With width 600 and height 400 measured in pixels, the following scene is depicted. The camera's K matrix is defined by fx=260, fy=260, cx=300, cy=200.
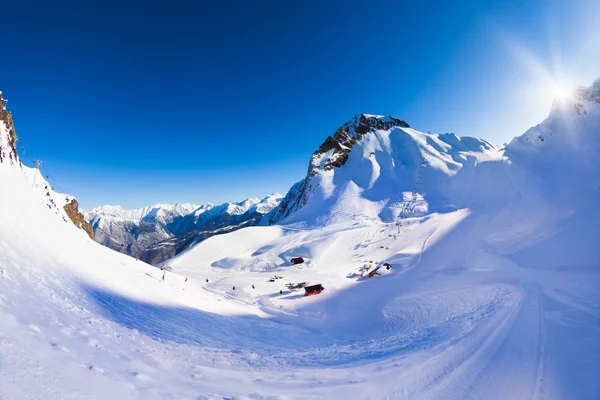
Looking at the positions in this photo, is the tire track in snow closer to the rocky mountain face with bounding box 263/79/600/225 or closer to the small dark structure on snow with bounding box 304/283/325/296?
the small dark structure on snow with bounding box 304/283/325/296

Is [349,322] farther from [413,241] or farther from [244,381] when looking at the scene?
[413,241]

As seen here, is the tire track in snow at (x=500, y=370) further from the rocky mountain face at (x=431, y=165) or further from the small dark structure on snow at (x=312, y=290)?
the rocky mountain face at (x=431, y=165)

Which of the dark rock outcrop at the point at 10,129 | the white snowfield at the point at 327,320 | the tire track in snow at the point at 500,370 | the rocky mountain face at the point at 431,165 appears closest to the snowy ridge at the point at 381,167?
the rocky mountain face at the point at 431,165

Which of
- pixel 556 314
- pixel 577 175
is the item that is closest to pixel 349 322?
pixel 556 314

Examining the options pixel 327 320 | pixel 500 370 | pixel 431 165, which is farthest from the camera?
pixel 431 165

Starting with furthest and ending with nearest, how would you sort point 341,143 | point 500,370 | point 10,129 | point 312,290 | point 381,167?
point 341,143
point 381,167
point 312,290
point 10,129
point 500,370

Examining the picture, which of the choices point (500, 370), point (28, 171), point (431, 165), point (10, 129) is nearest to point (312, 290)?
point (500, 370)

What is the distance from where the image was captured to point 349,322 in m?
20.1

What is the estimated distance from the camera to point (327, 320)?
2125 cm

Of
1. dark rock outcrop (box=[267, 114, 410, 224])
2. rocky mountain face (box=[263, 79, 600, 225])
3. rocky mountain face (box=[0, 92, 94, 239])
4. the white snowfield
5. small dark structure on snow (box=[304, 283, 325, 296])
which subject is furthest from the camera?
dark rock outcrop (box=[267, 114, 410, 224])

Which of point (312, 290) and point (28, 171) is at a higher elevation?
point (28, 171)

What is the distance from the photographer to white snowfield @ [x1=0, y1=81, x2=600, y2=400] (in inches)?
261

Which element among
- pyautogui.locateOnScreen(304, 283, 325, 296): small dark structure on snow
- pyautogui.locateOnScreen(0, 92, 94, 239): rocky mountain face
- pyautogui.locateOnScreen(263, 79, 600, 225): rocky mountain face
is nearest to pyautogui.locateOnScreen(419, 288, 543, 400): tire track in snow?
pyautogui.locateOnScreen(304, 283, 325, 296): small dark structure on snow

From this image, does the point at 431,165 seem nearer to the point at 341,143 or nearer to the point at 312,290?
the point at 341,143
